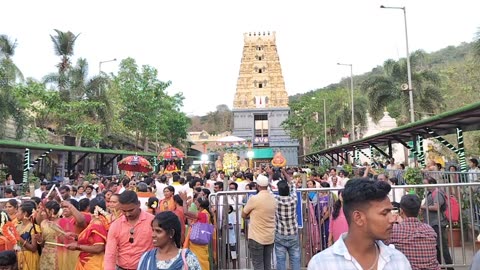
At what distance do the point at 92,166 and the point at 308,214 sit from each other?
1203 inches

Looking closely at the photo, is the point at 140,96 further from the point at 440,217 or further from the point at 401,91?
the point at 440,217

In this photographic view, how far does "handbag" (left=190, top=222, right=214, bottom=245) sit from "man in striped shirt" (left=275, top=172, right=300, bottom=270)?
1.04 metres

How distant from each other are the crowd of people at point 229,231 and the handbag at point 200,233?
0.11 ft

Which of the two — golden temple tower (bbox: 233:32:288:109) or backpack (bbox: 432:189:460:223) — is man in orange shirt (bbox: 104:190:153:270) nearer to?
backpack (bbox: 432:189:460:223)

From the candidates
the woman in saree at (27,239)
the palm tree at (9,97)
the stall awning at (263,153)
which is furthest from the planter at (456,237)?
the stall awning at (263,153)

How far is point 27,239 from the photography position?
4652 millimetres

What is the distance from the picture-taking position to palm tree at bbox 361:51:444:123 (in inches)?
1120

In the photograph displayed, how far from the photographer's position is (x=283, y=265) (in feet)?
18.3

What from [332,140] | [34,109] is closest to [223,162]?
[34,109]

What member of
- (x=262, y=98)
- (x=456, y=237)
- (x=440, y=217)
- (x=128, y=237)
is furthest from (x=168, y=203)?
(x=262, y=98)

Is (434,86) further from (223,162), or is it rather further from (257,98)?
(257,98)

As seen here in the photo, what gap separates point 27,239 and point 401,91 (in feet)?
93.1

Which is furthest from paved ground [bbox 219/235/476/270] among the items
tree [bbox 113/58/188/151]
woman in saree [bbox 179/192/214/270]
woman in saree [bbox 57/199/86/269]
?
tree [bbox 113/58/188/151]

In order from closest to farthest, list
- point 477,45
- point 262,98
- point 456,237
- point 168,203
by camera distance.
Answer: point 168,203, point 456,237, point 477,45, point 262,98
